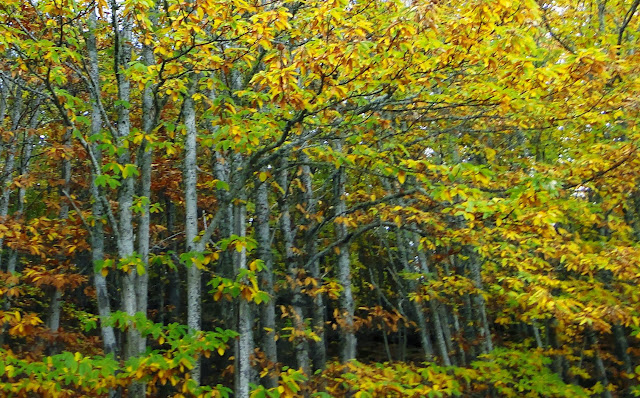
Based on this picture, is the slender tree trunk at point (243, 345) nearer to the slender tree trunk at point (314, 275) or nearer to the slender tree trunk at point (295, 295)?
the slender tree trunk at point (295, 295)

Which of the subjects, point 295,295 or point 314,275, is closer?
point 295,295

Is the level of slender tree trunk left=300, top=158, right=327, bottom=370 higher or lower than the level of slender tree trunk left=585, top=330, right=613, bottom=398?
higher

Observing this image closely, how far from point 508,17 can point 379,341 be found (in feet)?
53.1

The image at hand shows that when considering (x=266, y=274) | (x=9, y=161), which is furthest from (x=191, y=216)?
(x=9, y=161)

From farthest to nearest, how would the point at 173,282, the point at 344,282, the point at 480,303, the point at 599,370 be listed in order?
the point at 173,282 < the point at 599,370 < the point at 480,303 < the point at 344,282

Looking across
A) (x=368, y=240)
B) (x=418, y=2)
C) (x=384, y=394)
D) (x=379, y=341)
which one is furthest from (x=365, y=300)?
(x=418, y=2)

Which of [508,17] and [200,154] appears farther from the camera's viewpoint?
[200,154]

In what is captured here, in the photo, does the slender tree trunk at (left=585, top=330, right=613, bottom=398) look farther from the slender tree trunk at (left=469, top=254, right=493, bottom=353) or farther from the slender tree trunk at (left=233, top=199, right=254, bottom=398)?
the slender tree trunk at (left=233, top=199, right=254, bottom=398)

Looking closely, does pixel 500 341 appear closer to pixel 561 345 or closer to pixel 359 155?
pixel 561 345

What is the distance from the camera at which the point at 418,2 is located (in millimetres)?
5633

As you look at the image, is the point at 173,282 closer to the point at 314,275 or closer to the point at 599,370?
the point at 314,275

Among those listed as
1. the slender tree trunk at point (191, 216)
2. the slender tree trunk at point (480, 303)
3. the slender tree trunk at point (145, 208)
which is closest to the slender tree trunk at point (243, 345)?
the slender tree trunk at point (191, 216)

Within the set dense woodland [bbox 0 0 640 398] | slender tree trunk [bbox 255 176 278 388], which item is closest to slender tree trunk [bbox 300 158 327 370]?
dense woodland [bbox 0 0 640 398]

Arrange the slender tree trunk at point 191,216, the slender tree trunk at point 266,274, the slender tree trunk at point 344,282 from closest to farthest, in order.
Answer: the slender tree trunk at point 191,216 → the slender tree trunk at point 266,274 → the slender tree trunk at point 344,282
